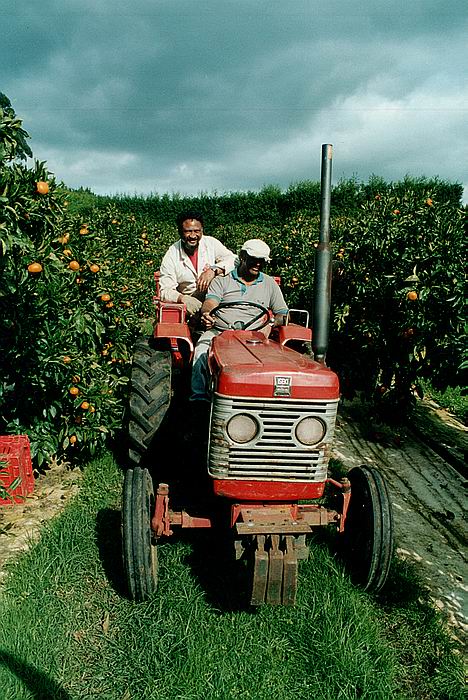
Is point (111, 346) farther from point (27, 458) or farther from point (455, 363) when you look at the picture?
point (455, 363)

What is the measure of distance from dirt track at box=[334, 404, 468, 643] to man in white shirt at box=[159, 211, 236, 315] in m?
1.97

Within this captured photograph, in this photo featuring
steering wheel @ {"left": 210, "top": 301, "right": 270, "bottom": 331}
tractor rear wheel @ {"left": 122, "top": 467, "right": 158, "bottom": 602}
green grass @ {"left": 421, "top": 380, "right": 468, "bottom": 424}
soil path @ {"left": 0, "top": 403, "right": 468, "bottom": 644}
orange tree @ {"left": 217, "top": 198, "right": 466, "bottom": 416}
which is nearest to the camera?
tractor rear wheel @ {"left": 122, "top": 467, "right": 158, "bottom": 602}

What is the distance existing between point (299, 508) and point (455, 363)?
2.16 m

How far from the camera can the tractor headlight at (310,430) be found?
2.70 m

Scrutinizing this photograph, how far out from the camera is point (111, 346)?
5.14 metres

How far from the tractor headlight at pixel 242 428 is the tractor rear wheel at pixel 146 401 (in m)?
1.12

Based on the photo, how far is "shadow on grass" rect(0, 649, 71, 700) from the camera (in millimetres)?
2334

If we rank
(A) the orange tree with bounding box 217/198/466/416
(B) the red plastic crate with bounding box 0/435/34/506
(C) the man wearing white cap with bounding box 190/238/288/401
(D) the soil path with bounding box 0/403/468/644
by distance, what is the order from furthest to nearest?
1. (A) the orange tree with bounding box 217/198/466/416
2. (B) the red plastic crate with bounding box 0/435/34/506
3. (C) the man wearing white cap with bounding box 190/238/288/401
4. (D) the soil path with bounding box 0/403/468/644

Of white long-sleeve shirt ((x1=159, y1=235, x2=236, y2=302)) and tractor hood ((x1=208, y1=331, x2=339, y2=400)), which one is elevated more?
white long-sleeve shirt ((x1=159, y1=235, x2=236, y2=302))

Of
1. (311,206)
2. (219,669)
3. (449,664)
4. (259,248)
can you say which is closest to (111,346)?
(259,248)

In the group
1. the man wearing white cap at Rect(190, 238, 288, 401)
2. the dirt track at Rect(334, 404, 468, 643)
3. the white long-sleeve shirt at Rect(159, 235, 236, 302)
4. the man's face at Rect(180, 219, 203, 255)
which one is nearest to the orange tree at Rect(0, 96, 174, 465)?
the white long-sleeve shirt at Rect(159, 235, 236, 302)

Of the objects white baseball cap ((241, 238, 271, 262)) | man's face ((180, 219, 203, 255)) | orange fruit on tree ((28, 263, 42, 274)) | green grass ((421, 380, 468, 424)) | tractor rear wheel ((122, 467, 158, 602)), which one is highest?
man's face ((180, 219, 203, 255))

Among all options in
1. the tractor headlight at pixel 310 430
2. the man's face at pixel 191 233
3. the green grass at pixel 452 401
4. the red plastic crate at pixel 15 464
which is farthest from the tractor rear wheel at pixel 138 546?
the green grass at pixel 452 401

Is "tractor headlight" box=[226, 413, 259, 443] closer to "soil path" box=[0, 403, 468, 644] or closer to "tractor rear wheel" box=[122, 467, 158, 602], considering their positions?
"tractor rear wheel" box=[122, 467, 158, 602]
